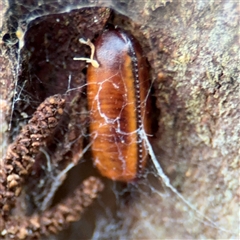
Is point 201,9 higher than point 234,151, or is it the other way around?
point 201,9

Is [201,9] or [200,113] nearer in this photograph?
[201,9]

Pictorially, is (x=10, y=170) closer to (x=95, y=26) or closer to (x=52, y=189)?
(x=52, y=189)

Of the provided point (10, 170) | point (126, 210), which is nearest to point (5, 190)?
point (10, 170)

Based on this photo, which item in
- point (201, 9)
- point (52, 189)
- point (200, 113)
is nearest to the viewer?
point (201, 9)
